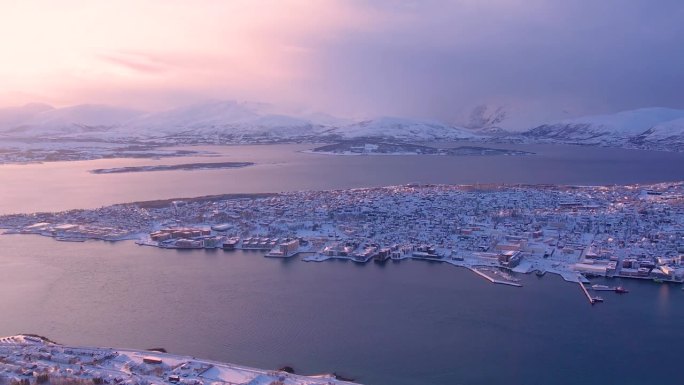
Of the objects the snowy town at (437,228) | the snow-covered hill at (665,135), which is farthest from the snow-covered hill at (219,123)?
the snowy town at (437,228)

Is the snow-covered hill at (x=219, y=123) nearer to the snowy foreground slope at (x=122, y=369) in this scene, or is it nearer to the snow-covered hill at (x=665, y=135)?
the snow-covered hill at (x=665, y=135)

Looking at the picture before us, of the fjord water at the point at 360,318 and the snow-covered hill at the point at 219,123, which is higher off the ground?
the snow-covered hill at the point at 219,123

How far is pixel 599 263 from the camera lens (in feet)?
28.9

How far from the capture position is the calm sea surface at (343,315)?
19.4 feet

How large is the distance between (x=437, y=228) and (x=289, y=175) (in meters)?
10.4

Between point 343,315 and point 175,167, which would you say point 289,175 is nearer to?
point 175,167

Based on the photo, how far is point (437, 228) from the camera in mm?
11234

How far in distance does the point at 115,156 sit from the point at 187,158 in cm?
416

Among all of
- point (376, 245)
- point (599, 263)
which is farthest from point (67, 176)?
point (599, 263)

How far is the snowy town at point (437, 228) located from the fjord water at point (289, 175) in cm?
248

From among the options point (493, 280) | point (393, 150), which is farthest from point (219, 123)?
point (493, 280)

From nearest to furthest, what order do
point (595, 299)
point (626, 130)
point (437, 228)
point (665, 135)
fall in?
point (595, 299), point (437, 228), point (665, 135), point (626, 130)

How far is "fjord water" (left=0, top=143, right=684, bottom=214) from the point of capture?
16609 mm

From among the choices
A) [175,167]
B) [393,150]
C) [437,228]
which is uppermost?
[393,150]
